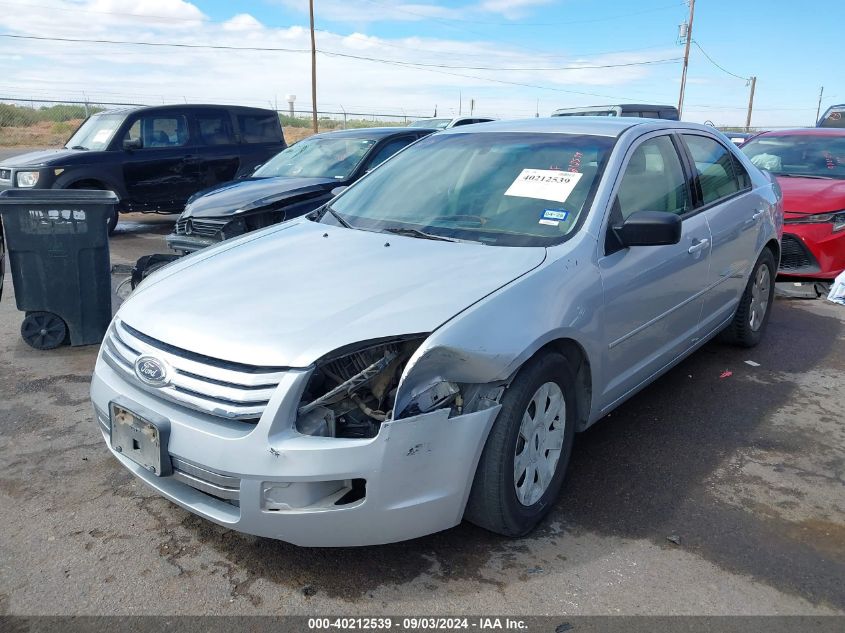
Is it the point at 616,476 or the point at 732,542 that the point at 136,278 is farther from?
the point at 732,542

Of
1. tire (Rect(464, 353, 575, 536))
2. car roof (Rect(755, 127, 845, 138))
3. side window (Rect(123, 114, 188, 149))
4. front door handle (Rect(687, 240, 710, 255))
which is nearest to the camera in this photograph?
tire (Rect(464, 353, 575, 536))

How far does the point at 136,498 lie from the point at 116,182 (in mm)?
7803

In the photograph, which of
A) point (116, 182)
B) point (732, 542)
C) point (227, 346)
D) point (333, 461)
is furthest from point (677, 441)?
point (116, 182)

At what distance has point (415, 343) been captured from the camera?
253 centimetres

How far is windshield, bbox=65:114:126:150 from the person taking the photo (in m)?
10.0

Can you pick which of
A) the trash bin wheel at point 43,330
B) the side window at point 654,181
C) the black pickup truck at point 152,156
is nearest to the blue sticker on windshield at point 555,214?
the side window at point 654,181

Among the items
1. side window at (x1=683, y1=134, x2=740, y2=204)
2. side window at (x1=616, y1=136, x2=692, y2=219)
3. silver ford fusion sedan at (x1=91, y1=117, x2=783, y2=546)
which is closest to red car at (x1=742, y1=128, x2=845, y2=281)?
side window at (x1=683, y1=134, x2=740, y2=204)

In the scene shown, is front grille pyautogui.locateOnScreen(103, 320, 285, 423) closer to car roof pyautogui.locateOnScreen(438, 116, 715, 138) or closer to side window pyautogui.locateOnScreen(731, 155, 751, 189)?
car roof pyautogui.locateOnScreen(438, 116, 715, 138)

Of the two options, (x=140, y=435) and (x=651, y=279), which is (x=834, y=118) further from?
(x=140, y=435)

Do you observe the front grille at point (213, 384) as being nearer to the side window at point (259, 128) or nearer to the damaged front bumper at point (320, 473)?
the damaged front bumper at point (320, 473)

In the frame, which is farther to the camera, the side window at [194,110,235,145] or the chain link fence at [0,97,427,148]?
the chain link fence at [0,97,427,148]

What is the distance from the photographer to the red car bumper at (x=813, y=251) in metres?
6.82

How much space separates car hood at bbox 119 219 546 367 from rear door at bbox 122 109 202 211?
24.3ft

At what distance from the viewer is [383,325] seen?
245cm
